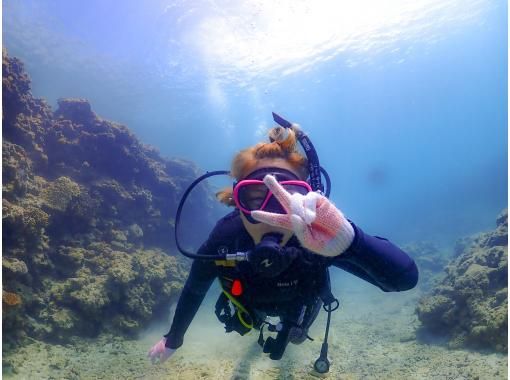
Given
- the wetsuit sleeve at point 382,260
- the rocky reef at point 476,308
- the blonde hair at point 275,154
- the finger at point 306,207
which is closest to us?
the finger at point 306,207

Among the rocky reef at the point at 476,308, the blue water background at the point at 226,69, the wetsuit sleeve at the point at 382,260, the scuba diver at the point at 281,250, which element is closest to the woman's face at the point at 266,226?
the scuba diver at the point at 281,250

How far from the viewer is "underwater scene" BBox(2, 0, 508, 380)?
3232mm

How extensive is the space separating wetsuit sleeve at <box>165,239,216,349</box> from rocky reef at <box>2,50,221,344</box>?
4.00m

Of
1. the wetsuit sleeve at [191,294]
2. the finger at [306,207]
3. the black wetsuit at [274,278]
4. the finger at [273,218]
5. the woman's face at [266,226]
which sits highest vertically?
the finger at [306,207]

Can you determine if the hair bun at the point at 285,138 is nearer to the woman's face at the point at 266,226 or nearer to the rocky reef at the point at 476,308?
the woman's face at the point at 266,226

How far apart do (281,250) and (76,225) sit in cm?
934

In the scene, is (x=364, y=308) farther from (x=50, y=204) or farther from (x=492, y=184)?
(x=492, y=184)

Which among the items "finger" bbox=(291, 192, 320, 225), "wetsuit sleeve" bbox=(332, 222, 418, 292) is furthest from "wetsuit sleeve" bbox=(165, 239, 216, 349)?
"finger" bbox=(291, 192, 320, 225)

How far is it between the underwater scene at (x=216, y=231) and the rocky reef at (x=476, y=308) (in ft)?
0.12

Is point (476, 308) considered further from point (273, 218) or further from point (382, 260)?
point (273, 218)

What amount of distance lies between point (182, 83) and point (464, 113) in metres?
118

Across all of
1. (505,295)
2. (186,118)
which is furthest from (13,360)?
(186,118)

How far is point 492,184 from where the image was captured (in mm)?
44938

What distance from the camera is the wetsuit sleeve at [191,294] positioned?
3.84 m
